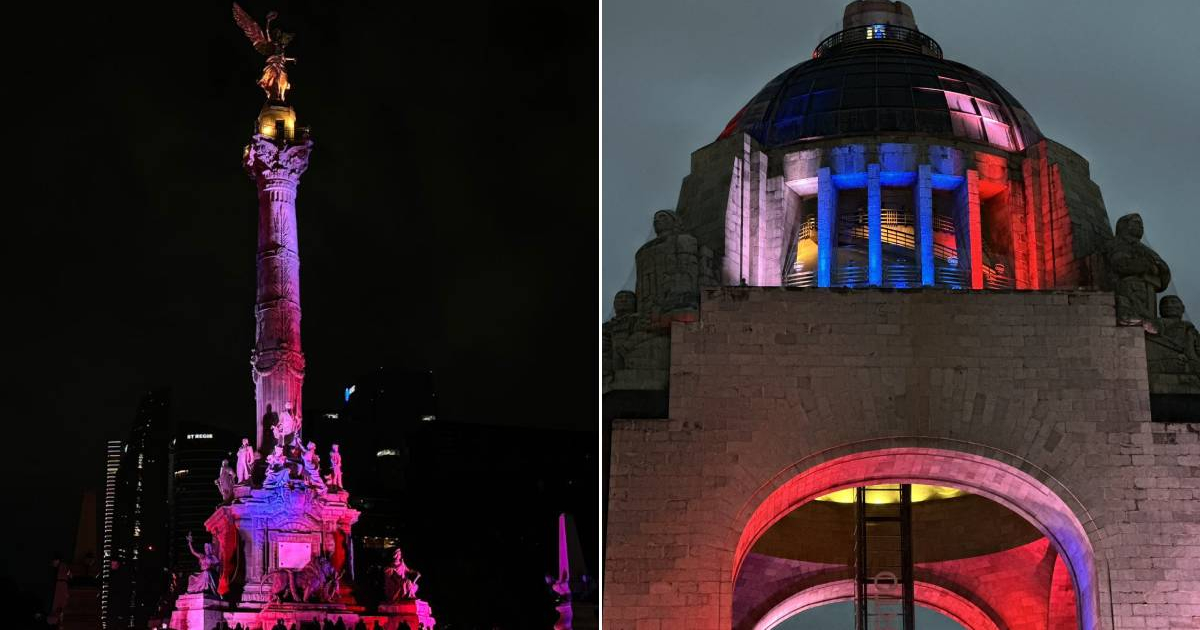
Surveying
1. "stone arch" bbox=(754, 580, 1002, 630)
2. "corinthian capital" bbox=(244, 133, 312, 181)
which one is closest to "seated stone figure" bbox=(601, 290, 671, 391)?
"stone arch" bbox=(754, 580, 1002, 630)

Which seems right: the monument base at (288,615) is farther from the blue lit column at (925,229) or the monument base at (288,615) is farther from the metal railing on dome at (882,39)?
the metal railing on dome at (882,39)

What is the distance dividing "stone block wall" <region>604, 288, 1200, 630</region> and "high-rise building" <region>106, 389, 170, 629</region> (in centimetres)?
6621

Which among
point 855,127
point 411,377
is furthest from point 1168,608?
point 411,377

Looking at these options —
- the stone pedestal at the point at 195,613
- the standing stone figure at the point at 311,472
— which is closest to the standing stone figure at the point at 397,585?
→ the standing stone figure at the point at 311,472

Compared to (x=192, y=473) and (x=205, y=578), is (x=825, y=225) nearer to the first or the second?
(x=205, y=578)

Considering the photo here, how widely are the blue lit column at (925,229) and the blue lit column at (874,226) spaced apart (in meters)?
0.67

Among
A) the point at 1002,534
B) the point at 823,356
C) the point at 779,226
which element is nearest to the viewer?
the point at 823,356

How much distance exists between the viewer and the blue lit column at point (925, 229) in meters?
25.2

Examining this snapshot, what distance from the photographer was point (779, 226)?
25.8 meters

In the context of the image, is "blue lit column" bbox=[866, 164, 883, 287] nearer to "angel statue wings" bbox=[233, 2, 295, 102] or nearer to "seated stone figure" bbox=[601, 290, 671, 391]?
"seated stone figure" bbox=[601, 290, 671, 391]

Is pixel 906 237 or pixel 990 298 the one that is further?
pixel 906 237

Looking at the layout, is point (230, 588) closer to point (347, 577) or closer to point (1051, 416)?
point (347, 577)

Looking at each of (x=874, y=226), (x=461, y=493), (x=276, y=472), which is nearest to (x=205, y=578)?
(x=276, y=472)

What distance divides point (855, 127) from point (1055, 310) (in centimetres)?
633
